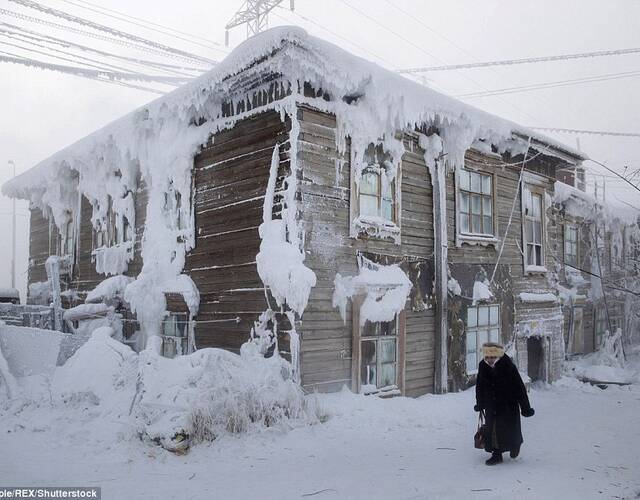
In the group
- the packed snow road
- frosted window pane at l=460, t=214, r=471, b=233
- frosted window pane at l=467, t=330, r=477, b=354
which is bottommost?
the packed snow road

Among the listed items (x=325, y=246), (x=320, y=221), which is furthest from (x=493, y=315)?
(x=320, y=221)

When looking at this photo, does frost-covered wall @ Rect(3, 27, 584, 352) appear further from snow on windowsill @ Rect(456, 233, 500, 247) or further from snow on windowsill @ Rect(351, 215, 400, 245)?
snow on windowsill @ Rect(456, 233, 500, 247)

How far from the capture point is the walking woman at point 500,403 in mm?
6215

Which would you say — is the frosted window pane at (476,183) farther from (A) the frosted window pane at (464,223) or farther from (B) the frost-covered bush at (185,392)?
(B) the frost-covered bush at (185,392)

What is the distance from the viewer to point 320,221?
8914mm

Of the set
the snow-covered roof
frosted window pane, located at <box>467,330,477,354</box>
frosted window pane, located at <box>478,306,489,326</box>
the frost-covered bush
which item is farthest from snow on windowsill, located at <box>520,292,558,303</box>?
the frost-covered bush

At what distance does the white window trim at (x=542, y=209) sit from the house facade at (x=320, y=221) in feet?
0.20

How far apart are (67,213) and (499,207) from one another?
40.7 feet

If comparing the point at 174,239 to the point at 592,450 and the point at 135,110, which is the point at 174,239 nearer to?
the point at 135,110

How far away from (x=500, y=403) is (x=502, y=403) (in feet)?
0.07

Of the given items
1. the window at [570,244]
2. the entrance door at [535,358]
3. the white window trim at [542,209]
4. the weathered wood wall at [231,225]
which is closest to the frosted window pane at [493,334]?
the white window trim at [542,209]

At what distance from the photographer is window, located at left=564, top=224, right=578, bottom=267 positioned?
19.5 metres

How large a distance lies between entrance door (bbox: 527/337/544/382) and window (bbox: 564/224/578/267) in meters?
5.78

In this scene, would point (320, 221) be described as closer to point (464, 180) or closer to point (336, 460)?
point (336, 460)
